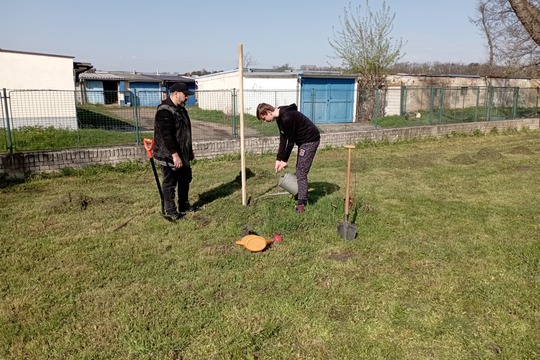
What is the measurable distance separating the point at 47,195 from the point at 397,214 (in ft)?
18.9

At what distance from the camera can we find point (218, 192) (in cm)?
716

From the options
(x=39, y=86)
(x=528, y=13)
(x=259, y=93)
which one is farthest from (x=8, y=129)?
(x=528, y=13)

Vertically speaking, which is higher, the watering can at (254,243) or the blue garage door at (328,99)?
the blue garage door at (328,99)

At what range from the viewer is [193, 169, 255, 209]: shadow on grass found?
21.4 ft

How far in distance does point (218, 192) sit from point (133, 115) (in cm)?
517

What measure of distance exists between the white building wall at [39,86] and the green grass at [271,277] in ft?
20.2

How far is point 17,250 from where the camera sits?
4.63 metres

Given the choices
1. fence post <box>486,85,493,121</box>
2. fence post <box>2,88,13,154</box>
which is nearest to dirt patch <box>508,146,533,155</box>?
fence post <box>486,85,493,121</box>

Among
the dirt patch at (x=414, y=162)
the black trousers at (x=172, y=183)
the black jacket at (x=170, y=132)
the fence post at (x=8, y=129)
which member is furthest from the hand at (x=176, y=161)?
the dirt patch at (x=414, y=162)

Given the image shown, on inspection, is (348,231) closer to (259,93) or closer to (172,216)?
(172,216)

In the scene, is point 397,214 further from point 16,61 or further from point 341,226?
point 16,61

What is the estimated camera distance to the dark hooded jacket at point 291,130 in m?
5.54

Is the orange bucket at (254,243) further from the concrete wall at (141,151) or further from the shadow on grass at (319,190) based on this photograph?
the concrete wall at (141,151)

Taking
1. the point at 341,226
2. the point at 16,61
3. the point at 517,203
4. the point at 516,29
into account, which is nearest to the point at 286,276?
the point at 341,226
